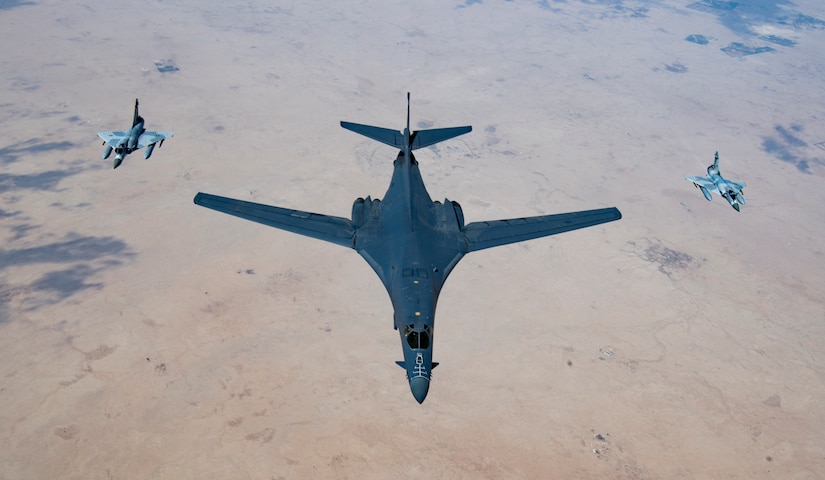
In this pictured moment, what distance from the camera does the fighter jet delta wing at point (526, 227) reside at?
106ft

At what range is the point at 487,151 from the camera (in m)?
75.5

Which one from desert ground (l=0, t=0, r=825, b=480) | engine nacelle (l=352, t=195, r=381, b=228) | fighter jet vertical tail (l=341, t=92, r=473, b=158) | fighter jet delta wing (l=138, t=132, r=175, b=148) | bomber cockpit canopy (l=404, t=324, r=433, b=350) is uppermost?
fighter jet vertical tail (l=341, t=92, r=473, b=158)

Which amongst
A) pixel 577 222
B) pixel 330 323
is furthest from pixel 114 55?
pixel 577 222

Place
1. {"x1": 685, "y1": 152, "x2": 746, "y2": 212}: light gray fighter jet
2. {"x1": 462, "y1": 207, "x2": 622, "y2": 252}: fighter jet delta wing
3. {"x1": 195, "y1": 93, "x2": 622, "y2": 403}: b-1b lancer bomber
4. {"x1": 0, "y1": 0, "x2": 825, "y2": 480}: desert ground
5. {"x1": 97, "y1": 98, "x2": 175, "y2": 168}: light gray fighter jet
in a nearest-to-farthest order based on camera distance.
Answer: {"x1": 195, "y1": 93, "x2": 622, "y2": 403}: b-1b lancer bomber
{"x1": 0, "y1": 0, "x2": 825, "y2": 480}: desert ground
{"x1": 462, "y1": 207, "x2": 622, "y2": 252}: fighter jet delta wing
{"x1": 97, "y1": 98, "x2": 175, "y2": 168}: light gray fighter jet
{"x1": 685, "y1": 152, "x2": 746, "y2": 212}: light gray fighter jet

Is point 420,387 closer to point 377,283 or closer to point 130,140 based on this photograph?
point 377,283

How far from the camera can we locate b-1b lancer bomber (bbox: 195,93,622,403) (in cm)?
2836

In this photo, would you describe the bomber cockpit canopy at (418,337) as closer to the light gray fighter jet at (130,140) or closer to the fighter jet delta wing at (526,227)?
the fighter jet delta wing at (526,227)

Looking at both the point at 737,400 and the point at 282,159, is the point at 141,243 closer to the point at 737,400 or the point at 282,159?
the point at 282,159

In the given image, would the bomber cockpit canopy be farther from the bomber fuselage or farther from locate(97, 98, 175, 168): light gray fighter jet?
locate(97, 98, 175, 168): light gray fighter jet

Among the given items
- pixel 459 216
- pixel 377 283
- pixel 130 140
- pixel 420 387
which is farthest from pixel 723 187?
pixel 130 140

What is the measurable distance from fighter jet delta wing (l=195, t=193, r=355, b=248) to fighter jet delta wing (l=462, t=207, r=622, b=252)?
8.65 m

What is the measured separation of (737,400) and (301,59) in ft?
323

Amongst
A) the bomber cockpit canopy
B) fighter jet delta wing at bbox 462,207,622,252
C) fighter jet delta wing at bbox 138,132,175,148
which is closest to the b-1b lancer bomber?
fighter jet delta wing at bbox 462,207,622,252

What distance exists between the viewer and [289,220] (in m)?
32.0
